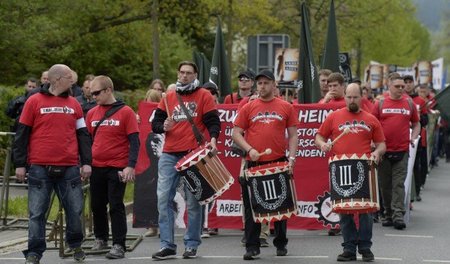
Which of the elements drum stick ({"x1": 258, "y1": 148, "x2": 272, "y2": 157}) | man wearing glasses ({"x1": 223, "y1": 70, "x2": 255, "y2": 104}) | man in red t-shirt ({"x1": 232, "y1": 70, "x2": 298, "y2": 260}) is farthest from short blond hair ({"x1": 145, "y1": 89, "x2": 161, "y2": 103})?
drum stick ({"x1": 258, "y1": 148, "x2": 272, "y2": 157})

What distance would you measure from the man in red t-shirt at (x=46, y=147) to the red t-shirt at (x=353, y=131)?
2.48 m

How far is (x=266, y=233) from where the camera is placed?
1326 cm

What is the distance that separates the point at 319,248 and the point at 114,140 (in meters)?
2.53

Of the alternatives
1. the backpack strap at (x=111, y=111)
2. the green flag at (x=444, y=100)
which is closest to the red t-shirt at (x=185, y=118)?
the backpack strap at (x=111, y=111)

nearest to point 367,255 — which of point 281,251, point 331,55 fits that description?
point 281,251

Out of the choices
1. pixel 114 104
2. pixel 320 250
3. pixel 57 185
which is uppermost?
pixel 114 104

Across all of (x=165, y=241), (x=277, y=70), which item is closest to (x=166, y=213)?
(x=165, y=241)

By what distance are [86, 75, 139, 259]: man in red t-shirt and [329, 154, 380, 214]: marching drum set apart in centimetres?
208

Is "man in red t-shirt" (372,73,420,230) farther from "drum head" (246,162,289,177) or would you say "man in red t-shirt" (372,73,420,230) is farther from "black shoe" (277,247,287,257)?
"drum head" (246,162,289,177)

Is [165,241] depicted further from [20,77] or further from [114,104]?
[20,77]

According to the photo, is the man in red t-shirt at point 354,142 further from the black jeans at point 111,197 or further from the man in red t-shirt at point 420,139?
the man in red t-shirt at point 420,139

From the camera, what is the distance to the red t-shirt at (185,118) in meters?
11.8

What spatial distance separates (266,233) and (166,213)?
1.78 m

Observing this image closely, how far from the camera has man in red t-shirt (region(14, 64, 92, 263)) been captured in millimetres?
10969
